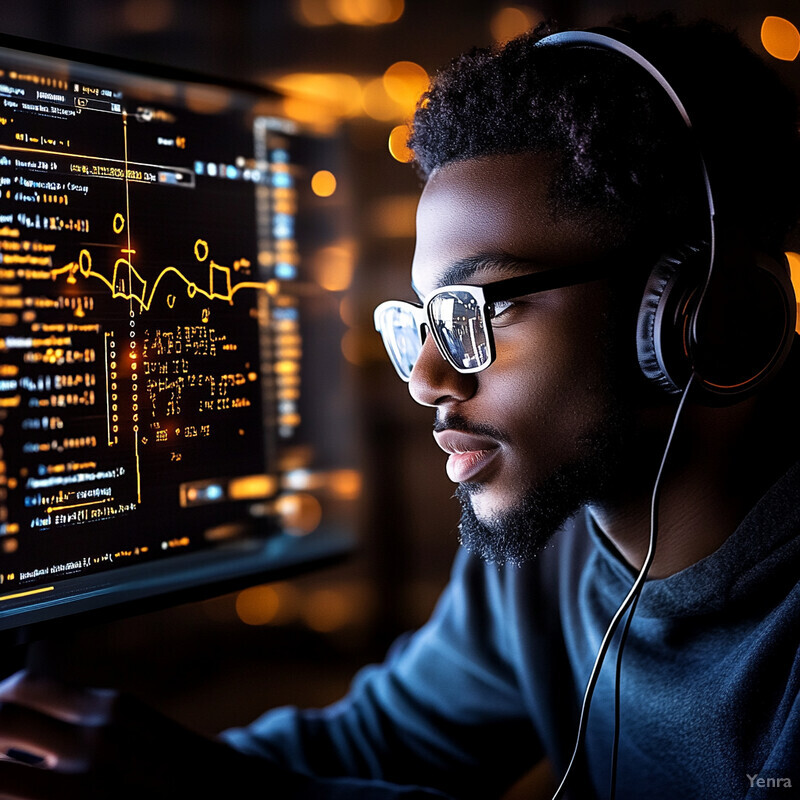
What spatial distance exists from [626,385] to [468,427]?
0.15 meters

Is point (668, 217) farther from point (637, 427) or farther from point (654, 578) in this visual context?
point (654, 578)

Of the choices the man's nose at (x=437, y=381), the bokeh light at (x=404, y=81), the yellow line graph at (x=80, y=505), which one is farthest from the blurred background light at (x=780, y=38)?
the yellow line graph at (x=80, y=505)

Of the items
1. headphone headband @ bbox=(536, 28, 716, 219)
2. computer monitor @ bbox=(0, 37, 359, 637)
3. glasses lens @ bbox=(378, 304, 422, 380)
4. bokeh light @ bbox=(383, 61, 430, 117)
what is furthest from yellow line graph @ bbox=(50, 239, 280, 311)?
bokeh light @ bbox=(383, 61, 430, 117)

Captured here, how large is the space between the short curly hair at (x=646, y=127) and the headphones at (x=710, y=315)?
0.08 feet

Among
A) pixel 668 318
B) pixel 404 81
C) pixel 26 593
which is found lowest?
pixel 26 593

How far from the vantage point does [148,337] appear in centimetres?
70

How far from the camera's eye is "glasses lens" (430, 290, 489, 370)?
28.3 inches

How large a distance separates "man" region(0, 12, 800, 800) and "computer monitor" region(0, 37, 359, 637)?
13 cm

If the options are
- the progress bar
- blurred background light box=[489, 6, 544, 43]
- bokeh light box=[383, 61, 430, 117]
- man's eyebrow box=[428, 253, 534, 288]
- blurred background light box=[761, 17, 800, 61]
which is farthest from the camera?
bokeh light box=[383, 61, 430, 117]


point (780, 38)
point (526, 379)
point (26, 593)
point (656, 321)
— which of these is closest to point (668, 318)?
point (656, 321)

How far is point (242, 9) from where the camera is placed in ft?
6.57

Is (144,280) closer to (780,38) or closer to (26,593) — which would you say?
(26,593)

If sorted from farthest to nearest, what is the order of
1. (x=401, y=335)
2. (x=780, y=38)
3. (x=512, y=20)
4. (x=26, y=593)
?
(x=512, y=20) → (x=780, y=38) → (x=401, y=335) → (x=26, y=593)

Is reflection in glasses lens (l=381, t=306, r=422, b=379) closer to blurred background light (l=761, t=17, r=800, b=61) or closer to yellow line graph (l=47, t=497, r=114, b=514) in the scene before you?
yellow line graph (l=47, t=497, r=114, b=514)
